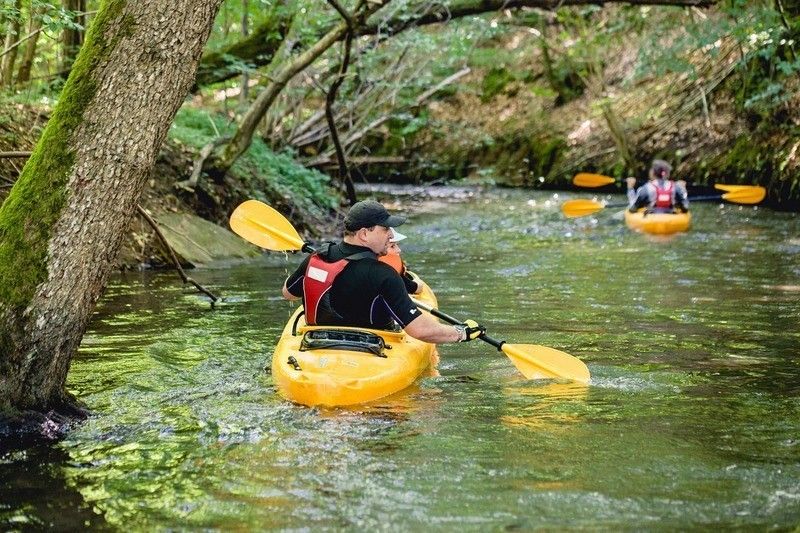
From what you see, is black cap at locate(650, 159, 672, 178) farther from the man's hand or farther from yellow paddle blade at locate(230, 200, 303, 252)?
the man's hand

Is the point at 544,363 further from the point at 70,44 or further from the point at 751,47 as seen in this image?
the point at 751,47

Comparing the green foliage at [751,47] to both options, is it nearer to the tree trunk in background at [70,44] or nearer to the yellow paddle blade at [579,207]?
the yellow paddle blade at [579,207]

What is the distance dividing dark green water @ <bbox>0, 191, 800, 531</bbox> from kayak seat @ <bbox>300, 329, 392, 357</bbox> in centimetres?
31

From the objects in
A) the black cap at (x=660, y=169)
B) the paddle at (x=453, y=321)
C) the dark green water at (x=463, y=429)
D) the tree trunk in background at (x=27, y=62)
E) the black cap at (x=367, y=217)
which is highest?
the tree trunk in background at (x=27, y=62)

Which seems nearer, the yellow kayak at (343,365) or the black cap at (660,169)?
the yellow kayak at (343,365)

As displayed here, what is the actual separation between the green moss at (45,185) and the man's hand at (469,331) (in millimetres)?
2323

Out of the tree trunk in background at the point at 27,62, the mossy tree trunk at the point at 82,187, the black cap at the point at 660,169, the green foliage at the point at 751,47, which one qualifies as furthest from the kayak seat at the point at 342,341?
the green foliage at the point at 751,47

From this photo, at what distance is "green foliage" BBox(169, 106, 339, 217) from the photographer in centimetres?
1191

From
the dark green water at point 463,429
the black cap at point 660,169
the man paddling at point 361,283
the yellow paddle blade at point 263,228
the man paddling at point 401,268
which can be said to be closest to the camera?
the dark green water at point 463,429

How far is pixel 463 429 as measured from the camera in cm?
440

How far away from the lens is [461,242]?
12.2 meters

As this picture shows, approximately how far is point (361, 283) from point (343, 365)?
441 millimetres

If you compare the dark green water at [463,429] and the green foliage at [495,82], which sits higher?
the green foliage at [495,82]

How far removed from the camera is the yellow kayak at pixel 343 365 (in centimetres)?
480
